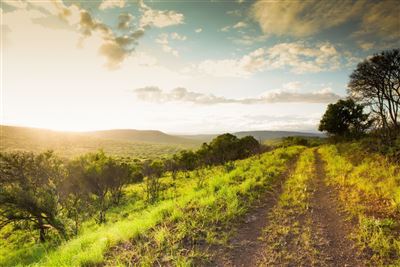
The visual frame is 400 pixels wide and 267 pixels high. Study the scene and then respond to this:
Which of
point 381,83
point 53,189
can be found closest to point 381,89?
point 381,83

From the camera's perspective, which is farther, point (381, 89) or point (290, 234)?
point (381, 89)

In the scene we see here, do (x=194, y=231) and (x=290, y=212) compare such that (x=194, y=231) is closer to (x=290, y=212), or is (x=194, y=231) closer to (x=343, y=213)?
(x=290, y=212)

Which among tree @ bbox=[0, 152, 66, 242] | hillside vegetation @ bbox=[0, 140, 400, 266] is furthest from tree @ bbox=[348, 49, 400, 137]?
tree @ bbox=[0, 152, 66, 242]

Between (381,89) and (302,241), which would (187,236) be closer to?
(302,241)

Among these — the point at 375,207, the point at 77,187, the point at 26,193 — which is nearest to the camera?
the point at 375,207

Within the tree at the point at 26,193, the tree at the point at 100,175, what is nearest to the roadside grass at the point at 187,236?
the tree at the point at 26,193

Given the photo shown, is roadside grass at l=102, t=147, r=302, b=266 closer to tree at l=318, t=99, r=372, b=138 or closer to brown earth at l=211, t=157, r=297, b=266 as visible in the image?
brown earth at l=211, t=157, r=297, b=266

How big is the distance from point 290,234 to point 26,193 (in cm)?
1872

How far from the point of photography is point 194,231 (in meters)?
7.33

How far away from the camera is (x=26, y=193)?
56.9ft

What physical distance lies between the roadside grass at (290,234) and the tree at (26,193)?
16.0m

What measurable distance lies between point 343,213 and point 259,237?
3782 mm

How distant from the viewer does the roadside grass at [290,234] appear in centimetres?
603

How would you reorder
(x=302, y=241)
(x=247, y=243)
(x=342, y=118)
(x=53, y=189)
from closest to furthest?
(x=302, y=241)
(x=247, y=243)
(x=53, y=189)
(x=342, y=118)
